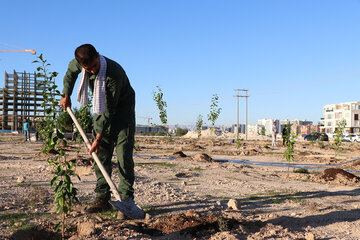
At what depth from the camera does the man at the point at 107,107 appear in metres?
3.30

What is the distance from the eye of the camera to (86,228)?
3.01 meters

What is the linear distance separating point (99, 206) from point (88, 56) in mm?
1833

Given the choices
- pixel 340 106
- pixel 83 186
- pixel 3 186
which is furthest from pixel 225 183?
pixel 340 106

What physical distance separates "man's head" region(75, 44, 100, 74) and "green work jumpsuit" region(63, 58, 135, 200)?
0.18m

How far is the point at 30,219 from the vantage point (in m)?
3.49

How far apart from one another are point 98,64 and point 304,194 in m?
4.22

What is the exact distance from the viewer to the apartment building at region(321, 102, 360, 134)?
8900cm

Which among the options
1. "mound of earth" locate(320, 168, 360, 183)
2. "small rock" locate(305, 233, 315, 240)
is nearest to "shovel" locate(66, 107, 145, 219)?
"small rock" locate(305, 233, 315, 240)

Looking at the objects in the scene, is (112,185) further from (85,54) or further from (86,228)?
(85,54)

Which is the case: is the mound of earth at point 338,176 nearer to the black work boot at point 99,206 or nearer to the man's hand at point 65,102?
the black work boot at point 99,206

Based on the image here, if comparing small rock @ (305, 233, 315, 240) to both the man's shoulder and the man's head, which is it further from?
the man's head

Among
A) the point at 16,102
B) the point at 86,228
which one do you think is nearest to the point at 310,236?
the point at 86,228

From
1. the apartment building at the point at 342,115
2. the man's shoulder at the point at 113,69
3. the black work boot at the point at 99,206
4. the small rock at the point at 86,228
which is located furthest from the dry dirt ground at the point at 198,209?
the apartment building at the point at 342,115

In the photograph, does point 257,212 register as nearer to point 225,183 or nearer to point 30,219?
point 225,183
